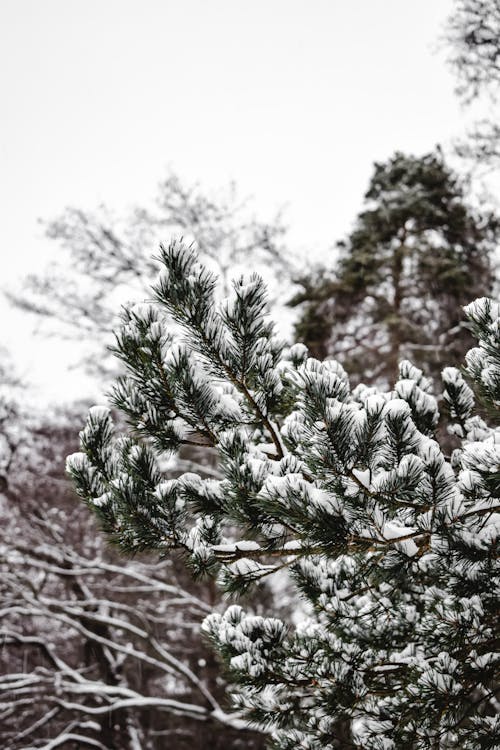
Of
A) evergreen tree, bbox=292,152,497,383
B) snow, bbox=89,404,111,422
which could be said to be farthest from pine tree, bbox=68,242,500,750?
evergreen tree, bbox=292,152,497,383

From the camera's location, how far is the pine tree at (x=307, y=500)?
135 cm

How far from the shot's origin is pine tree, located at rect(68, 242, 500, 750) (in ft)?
4.42

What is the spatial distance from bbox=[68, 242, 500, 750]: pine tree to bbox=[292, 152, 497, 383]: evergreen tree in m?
6.06

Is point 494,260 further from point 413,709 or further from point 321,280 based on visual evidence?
point 413,709

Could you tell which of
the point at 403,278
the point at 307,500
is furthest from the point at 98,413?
the point at 403,278

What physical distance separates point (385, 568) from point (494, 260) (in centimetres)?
824

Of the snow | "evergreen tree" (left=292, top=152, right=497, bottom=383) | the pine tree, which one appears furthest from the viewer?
"evergreen tree" (left=292, top=152, right=497, bottom=383)

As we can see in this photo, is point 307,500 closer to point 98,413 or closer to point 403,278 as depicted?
point 98,413

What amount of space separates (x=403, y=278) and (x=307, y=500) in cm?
746

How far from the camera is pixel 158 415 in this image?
159 cm

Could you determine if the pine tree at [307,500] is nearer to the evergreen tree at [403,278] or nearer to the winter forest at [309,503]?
the winter forest at [309,503]

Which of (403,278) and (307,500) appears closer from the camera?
(307,500)

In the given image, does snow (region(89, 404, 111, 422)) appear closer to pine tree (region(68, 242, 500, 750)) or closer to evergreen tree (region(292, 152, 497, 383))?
pine tree (region(68, 242, 500, 750))

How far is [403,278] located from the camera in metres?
8.12
